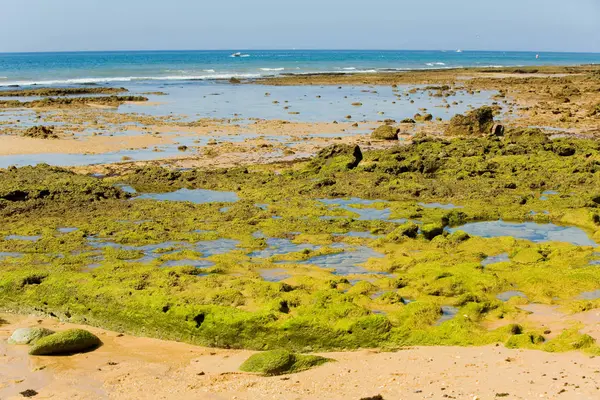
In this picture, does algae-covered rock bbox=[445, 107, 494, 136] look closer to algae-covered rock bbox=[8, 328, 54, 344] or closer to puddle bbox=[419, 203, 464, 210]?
puddle bbox=[419, 203, 464, 210]

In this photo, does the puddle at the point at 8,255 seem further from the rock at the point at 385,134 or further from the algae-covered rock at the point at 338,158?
the rock at the point at 385,134

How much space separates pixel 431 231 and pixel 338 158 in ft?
25.0

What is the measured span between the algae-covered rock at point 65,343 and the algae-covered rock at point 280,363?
8.37 ft

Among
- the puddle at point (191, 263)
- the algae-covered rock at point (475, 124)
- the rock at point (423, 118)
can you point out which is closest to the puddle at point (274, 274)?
the puddle at point (191, 263)

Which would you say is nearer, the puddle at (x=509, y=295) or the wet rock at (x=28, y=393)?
the wet rock at (x=28, y=393)

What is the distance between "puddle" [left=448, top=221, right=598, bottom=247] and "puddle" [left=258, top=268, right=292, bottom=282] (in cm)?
457

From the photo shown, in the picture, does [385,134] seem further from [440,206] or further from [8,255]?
[8,255]

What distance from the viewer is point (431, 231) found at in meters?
12.9

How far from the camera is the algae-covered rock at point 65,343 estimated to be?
343 inches

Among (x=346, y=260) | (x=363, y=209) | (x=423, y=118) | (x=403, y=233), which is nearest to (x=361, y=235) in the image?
(x=403, y=233)

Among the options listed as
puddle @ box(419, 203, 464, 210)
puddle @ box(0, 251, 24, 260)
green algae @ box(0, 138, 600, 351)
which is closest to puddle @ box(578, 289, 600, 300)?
green algae @ box(0, 138, 600, 351)

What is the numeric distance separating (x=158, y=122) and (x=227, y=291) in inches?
926

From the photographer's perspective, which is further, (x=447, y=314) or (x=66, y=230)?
(x=66, y=230)

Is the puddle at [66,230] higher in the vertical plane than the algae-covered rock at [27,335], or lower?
higher
